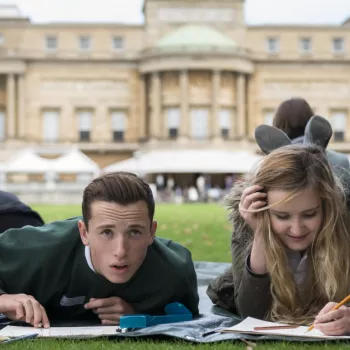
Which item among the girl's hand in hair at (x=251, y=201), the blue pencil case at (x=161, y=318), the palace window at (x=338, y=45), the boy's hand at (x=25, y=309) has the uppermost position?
the palace window at (x=338, y=45)

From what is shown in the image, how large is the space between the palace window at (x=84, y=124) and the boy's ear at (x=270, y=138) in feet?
193

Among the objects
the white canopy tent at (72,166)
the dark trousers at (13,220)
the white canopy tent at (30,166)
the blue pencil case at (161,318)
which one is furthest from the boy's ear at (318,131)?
the white canopy tent at (30,166)

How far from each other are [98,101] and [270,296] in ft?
195

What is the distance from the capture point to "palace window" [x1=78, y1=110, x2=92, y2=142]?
6419cm

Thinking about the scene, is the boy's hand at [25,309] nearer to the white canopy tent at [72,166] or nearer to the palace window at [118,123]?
the white canopy tent at [72,166]

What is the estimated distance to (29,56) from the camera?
2479 inches

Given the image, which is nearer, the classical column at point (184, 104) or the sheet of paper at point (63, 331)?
the sheet of paper at point (63, 331)

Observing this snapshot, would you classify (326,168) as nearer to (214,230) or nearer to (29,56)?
(214,230)

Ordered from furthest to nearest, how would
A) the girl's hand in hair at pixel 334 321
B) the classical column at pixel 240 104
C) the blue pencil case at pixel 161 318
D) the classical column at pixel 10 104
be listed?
the classical column at pixel 10 104
the classical column at pixel 240 104
the blue pencil case at pixel 161 318
the girl's hand in hair at pixel 334 321

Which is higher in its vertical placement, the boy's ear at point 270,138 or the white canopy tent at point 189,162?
the boy's ear at point 270,138

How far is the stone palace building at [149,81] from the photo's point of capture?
202ft

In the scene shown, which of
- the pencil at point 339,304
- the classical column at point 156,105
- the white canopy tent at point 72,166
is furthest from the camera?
the classical column at point 156,105

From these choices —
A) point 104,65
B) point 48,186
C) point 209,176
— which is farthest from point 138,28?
point 48,186

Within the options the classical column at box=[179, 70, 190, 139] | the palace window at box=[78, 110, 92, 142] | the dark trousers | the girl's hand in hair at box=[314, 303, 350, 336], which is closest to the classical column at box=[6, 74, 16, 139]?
the palace window at box=[78, 110, 92, 142]
